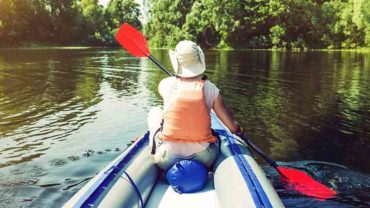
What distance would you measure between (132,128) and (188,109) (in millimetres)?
5068

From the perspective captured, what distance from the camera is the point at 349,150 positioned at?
24.5ft

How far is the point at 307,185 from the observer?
17.9ft

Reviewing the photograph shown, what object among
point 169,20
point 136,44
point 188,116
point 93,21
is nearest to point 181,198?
point 188,116

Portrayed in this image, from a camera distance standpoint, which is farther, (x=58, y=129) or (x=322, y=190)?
(x=58, y=129)

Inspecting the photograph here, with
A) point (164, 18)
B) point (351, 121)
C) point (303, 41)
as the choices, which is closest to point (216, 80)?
point (351, 121)

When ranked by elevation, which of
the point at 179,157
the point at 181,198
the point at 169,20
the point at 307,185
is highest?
the point at 169,20

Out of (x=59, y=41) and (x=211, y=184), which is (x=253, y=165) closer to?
(x=211, y=184)

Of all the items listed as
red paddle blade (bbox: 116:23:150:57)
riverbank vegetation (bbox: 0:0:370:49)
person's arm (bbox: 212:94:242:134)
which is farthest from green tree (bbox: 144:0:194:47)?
person's arm (bbox: 212:94:242:134)

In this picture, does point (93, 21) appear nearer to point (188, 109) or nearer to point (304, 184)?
point (304, 184)

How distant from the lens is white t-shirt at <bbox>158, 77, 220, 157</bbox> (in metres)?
4.10

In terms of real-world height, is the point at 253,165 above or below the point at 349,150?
above

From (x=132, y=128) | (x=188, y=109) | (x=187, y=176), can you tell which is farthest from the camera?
(x=132, y=128)

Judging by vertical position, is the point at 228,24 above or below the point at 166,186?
above

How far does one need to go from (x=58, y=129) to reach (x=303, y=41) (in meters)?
41.2
